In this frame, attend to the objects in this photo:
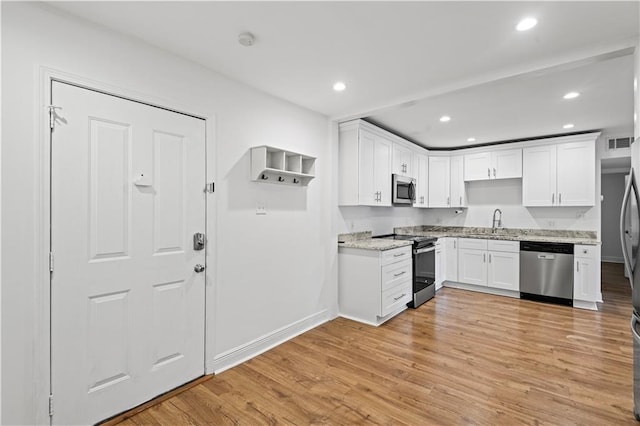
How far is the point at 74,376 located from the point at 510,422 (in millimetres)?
2775

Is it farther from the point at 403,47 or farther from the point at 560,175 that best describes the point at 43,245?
the point at 560,175

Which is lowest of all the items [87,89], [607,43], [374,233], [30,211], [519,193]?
[374,233]

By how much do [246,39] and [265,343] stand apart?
267 cm

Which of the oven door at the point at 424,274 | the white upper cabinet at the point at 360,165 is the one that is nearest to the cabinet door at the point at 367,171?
the white upper cabinet at the point at 360,165

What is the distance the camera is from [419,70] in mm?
2562

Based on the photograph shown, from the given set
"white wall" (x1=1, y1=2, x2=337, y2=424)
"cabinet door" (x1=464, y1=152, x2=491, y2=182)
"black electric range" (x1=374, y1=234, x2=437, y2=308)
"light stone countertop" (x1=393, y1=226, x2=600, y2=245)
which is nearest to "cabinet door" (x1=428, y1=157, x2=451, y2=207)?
"cabinet door" (x1=464, y1=152, x2=491, y2=182)

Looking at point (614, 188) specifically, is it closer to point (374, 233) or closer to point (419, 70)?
point (374, 233)

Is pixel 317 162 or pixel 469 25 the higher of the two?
pixel 469 25

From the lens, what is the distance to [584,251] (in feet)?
13.7

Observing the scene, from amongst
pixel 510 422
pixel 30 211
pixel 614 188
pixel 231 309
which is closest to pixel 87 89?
pixel 30 211

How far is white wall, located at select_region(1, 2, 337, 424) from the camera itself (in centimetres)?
162

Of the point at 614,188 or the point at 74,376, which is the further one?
the point at 614,188

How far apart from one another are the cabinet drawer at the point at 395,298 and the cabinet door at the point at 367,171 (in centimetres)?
117

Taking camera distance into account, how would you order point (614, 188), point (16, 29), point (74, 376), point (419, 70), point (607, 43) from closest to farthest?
1. point (16, 29)
2. point (74, 376)
3. point (607, 43)
4. point (419, 70)
5. point (614, 188)
